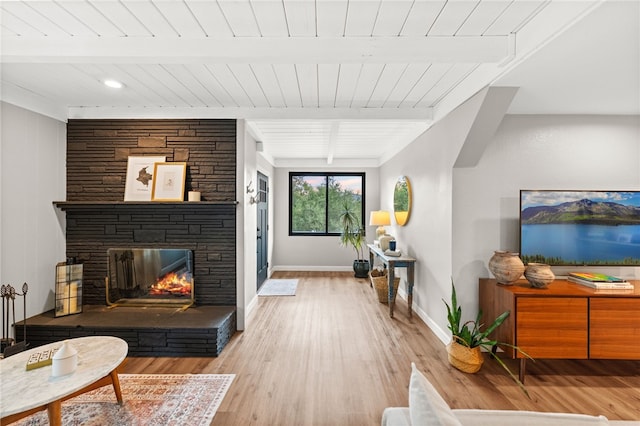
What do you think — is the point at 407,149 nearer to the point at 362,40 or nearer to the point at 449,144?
the point at 449,144

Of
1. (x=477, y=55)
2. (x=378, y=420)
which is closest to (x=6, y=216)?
(x=378, y=420)

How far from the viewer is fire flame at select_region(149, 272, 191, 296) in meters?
3.44

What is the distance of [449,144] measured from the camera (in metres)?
3.03

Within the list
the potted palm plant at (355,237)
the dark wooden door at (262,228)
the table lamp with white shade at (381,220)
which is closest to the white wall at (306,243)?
the potted palm plant at (355,237)

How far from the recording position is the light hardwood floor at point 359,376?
2.09m

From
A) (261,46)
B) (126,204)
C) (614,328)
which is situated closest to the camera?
(261,46)

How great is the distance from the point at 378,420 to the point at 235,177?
2707 mm

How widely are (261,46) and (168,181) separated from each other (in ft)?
6.87

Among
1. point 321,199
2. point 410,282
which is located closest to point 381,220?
point 410,282

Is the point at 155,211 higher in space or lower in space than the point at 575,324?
higher

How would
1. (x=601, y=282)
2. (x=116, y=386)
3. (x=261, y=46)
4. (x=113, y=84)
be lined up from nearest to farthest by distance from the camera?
(x=261, y=46) < (x=116, y=386) < (x=601, y=282) < (x=113, y=84)

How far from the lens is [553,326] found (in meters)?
2.36

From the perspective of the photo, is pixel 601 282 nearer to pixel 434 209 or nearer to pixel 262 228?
pixel 434 209

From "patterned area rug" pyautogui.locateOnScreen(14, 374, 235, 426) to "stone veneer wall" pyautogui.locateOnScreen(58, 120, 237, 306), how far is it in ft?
3.51
